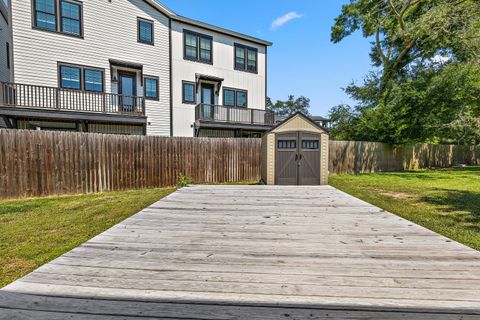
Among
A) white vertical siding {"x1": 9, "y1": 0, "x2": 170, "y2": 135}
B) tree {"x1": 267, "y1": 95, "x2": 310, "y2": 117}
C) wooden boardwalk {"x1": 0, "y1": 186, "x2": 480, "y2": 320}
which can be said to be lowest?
wooden boardwalk {"x1": 0, "y1": 186, "x2": 480, "y2": 320}

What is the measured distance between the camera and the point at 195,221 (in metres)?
4.23

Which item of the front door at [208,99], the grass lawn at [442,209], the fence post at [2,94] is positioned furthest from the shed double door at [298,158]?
the fence post at [2,94]

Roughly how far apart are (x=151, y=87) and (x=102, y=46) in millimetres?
3186

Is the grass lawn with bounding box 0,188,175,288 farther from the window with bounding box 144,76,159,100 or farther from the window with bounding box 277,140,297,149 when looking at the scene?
the window with bounding box 144,76,159,100

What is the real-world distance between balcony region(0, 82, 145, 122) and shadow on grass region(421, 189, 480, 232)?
13.7 meters

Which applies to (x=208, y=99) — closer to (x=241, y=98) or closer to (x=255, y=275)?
(x=241, y=98)

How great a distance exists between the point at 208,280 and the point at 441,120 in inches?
835

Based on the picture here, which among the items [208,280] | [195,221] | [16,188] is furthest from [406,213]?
[16,188]

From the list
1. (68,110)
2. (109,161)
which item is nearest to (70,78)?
(68,110)

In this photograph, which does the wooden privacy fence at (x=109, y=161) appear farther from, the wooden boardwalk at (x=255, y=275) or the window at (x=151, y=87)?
the wooden boardwalk at (x=255, y=275)

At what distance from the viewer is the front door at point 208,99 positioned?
55.0ft

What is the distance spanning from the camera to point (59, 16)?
12.6 meters

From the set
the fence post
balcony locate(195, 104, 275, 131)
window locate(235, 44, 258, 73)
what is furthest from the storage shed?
the fence post

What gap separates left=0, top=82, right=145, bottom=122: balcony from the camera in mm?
11039
